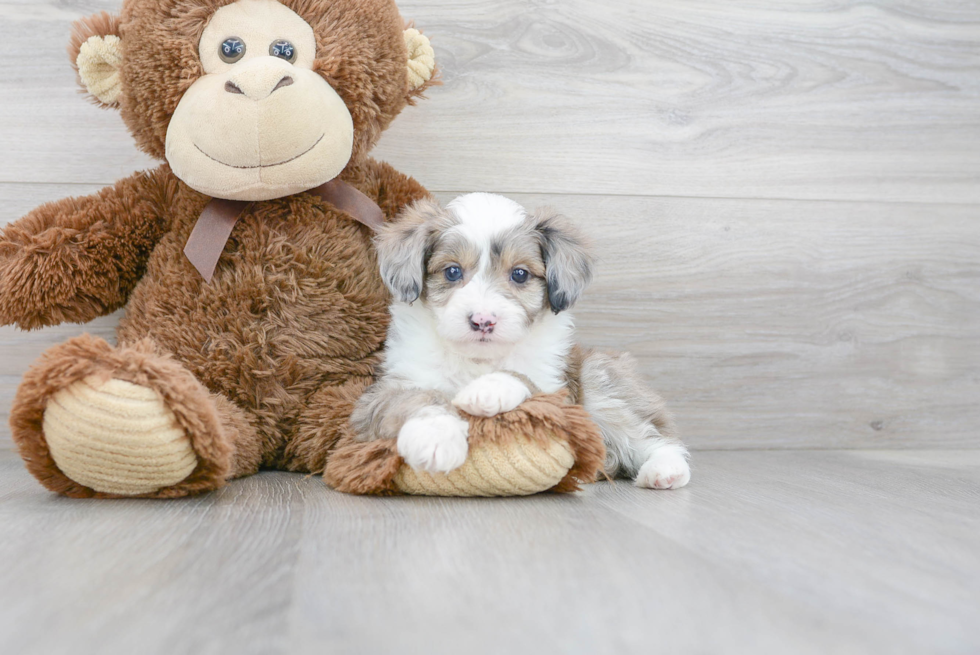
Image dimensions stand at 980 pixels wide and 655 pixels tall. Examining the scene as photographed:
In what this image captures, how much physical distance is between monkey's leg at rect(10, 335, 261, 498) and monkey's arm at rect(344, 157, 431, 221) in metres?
0.66

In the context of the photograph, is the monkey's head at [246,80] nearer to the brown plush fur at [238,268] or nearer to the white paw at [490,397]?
the brown plush fur at [238,268]

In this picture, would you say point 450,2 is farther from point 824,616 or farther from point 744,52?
point 824,616

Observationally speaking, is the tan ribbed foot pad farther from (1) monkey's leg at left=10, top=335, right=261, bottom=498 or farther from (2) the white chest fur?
(2) the white chest fur

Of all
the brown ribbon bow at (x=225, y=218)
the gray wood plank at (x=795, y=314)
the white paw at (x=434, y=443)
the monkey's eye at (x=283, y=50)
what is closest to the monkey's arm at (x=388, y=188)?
the brown ribbon bow at (x=225, y=218)

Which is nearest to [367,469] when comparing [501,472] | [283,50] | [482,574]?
[501,472]

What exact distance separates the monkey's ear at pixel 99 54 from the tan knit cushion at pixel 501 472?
1.00 metres

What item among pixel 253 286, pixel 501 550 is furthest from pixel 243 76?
pixel 501 550

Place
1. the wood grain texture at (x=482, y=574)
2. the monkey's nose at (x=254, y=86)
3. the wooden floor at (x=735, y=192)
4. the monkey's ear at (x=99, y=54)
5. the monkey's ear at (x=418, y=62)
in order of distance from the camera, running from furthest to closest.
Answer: the wooden floor at (x=735, y=192) → the monkey's ear at (x=418, y=62) → the monkey's ear at (x=99, y=54) → the monkey's nose at (x=254, y=86) → the wood grain texture at (x=482, y=574)

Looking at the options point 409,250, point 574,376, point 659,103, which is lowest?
point 574,376

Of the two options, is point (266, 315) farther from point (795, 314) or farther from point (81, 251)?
point (795, 314)

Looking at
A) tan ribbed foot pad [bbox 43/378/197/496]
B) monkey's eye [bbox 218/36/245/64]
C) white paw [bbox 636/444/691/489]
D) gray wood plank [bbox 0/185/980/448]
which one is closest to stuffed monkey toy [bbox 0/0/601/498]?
monkey's eye [bbox 218/36/245/64]

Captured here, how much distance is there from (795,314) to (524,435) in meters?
1.20

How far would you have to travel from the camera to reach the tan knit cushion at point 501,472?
133 centimetres

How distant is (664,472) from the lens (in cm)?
157
